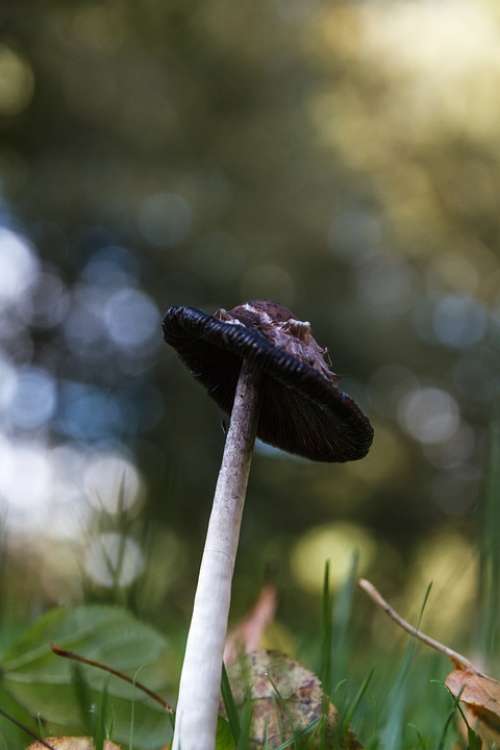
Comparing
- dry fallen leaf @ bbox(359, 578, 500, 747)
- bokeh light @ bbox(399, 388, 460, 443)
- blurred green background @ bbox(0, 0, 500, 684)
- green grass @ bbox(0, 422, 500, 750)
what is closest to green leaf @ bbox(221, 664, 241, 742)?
green grass @ bbox(0, 422, 500, 750)

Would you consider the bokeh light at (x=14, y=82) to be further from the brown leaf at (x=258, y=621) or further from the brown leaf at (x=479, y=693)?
the brown leaf at (x=479, y=693)

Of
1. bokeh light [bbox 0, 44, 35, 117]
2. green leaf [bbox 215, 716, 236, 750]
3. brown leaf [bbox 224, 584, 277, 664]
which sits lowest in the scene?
green leaf [bbox 215, 716, 236, 750]

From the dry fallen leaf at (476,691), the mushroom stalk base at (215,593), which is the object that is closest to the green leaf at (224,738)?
the mushroom stalk base at (215,593)

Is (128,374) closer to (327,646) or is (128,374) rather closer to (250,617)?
(250,617)

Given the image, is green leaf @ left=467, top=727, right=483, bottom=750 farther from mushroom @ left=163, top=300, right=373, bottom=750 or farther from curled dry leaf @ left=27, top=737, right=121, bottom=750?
curled dry leaf @ left=27, top=737, right=121, bottom=750

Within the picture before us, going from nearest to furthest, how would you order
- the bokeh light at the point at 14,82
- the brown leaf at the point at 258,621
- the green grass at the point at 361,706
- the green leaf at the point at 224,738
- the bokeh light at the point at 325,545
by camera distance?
the green grass at the point at 361,706, the green leaf at the point at 224,738, the brown leaf at the point at 258,621, the bokeh light at the point at 14,82, the bokeh light at the point at 325,545

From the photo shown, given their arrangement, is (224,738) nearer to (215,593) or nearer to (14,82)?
(215,593)
